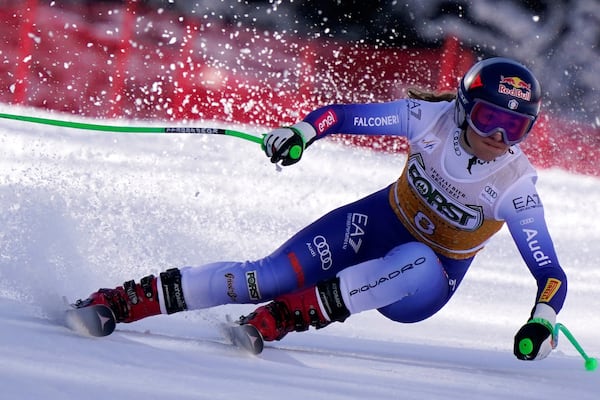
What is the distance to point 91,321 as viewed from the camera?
2623 mm

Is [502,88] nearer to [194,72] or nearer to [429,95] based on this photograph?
[429,95]

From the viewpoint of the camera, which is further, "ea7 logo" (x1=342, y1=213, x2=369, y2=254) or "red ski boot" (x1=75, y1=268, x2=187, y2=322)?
"ea7 logo" (x1=342, y1=213, x2=369, y2=254)

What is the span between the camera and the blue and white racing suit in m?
2.86

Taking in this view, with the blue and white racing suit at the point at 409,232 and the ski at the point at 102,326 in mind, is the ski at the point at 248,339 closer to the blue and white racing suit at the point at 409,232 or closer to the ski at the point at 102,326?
the ski at the point at 102,326

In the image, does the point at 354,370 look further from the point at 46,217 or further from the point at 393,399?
the point at 46,217

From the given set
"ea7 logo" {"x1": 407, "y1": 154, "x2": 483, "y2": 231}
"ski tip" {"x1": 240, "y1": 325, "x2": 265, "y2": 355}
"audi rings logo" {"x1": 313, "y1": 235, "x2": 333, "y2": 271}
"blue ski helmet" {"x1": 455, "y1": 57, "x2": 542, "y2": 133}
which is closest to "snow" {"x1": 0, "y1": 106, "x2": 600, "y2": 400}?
"ski tip" {"x1": 240, "y1": 325, "x2": 265, "y2": 355}

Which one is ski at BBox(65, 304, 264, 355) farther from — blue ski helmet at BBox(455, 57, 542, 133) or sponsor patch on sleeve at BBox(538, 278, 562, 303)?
blue ski helmet at BBox(455, 57, 542, 133)

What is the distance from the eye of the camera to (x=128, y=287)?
2902mm

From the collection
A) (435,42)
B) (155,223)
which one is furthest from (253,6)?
(155,223)

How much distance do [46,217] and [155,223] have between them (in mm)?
1018

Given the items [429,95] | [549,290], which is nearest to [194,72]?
[429,95]

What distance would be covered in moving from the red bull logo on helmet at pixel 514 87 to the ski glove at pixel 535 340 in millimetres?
671

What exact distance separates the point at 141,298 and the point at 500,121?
1.13m

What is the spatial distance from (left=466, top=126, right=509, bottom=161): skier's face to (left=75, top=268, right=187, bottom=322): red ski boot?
0.95 m
